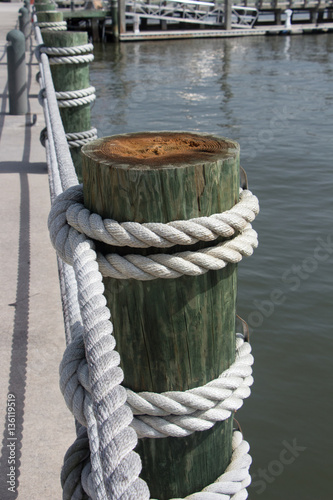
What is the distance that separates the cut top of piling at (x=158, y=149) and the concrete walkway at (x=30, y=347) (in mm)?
1174

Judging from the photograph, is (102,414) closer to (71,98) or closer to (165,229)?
(165,229)

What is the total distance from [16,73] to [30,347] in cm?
459

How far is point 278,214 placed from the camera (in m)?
7.64

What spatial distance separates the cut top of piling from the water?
109 inches

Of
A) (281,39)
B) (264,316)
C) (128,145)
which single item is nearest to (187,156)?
(128,145)

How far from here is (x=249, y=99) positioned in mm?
15242

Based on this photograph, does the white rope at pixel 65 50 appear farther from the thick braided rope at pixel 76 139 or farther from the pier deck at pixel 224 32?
the pier deck at pixel 224 32

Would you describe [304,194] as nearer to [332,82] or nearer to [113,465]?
[113,465]

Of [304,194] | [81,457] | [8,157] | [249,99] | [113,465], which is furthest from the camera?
[249,99]

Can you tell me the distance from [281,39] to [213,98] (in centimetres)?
1473

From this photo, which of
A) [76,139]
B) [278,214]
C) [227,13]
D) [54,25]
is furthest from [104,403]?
[227,13]

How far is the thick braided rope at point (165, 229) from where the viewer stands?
47.5 inches

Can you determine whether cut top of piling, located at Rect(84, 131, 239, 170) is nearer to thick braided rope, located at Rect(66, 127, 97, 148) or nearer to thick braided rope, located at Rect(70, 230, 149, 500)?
thick braided rope, located at Rect(70, 230, 149, 500)

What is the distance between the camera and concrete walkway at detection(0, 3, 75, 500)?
206 centimetres
